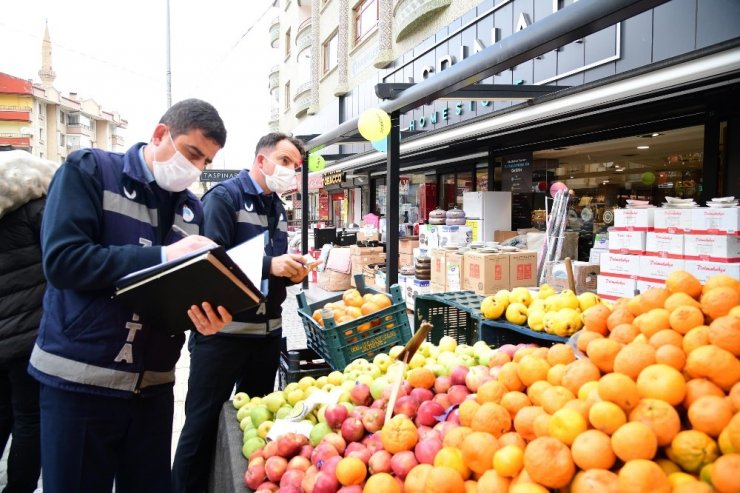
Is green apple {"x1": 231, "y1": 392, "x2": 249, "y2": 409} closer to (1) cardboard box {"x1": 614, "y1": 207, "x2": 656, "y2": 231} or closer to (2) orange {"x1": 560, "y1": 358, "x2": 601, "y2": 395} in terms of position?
(2) orange {"x1": 560, "y1": 358, "x2": 601, "y2": 395}

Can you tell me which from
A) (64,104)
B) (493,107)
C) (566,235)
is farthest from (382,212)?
(64,104)

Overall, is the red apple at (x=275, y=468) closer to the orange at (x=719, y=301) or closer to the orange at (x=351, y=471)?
the orange at (x=351, y=471)

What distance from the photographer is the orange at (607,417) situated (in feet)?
4.81

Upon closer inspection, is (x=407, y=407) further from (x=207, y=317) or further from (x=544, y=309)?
(x=544, y=309)

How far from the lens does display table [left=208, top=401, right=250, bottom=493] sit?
233 cm

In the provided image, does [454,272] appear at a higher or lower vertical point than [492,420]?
lower

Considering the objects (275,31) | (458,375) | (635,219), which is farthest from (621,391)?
(275,31)

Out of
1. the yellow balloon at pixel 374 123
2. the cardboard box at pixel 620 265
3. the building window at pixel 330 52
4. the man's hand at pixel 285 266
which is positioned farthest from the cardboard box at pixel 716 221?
the building window at pixel 330 52

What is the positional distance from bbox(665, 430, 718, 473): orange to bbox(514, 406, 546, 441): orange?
41cm

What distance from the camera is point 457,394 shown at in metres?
2.26

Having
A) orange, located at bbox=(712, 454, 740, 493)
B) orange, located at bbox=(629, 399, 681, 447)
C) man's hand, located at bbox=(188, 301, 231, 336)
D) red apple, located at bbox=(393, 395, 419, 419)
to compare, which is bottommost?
red apple, located at bbox=(393, 395, 419, 419)

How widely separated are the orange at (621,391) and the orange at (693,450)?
15cm

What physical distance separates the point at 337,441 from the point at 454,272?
5.38m

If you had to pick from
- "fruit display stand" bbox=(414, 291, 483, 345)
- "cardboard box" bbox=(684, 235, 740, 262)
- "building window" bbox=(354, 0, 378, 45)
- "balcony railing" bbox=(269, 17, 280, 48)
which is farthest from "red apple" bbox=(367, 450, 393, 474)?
"balcony railing" bbox=(269, 17, 280, 48)
